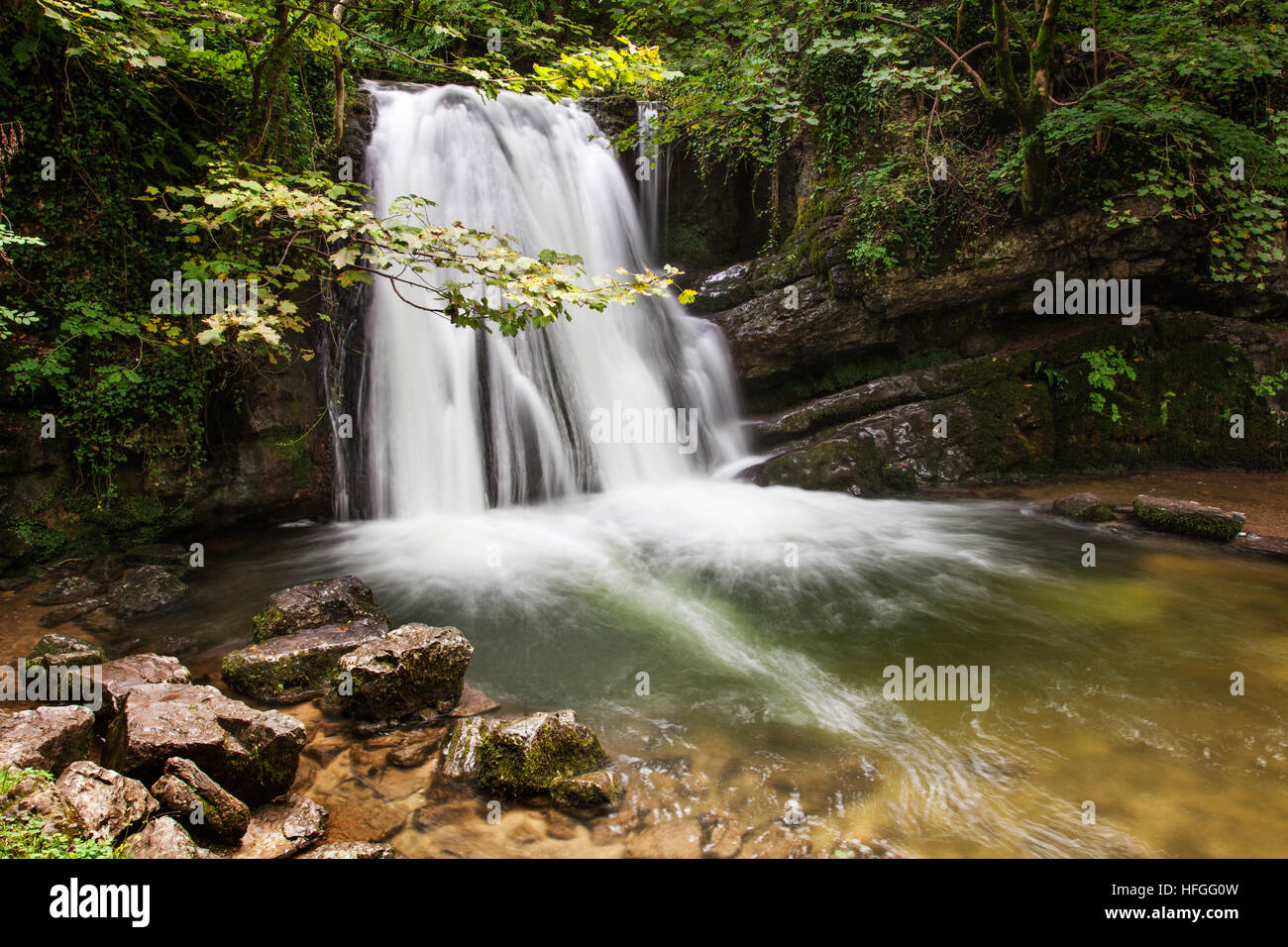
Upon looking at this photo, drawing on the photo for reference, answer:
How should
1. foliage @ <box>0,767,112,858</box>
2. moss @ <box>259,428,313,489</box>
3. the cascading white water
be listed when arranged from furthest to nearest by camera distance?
the cascading white water < moss @ <box>259,428,313,489</box> < foliage @ <box>0,767,112,858</box>

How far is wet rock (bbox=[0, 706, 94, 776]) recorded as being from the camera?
239cm

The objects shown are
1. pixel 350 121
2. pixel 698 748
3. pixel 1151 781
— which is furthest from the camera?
pixel 350 121

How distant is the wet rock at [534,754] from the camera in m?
3.20

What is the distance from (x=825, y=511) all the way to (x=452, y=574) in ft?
16.1

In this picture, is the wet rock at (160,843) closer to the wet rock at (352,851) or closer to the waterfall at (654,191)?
the wet rock at (352,851)

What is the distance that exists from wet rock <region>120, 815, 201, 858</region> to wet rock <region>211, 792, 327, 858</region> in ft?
1.34

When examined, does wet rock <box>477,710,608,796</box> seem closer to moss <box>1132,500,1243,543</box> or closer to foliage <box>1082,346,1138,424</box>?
moss <box>1132,500,1243,543</box>

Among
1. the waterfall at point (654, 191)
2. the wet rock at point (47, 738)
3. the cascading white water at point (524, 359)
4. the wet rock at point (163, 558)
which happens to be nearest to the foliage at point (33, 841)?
the wet rock at point (47, 738)

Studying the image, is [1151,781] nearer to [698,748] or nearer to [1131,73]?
[698,748]

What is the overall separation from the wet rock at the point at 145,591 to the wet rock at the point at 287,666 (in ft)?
5.70

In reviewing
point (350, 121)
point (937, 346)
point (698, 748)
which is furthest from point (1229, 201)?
point (350, 121)

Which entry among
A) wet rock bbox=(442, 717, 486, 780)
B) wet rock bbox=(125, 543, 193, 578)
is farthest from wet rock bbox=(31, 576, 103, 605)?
wet rock bbox=(442, 717, 486, 780)

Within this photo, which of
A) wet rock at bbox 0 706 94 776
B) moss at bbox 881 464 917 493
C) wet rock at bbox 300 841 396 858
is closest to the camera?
wet rock at bbox 0 706 94 776
